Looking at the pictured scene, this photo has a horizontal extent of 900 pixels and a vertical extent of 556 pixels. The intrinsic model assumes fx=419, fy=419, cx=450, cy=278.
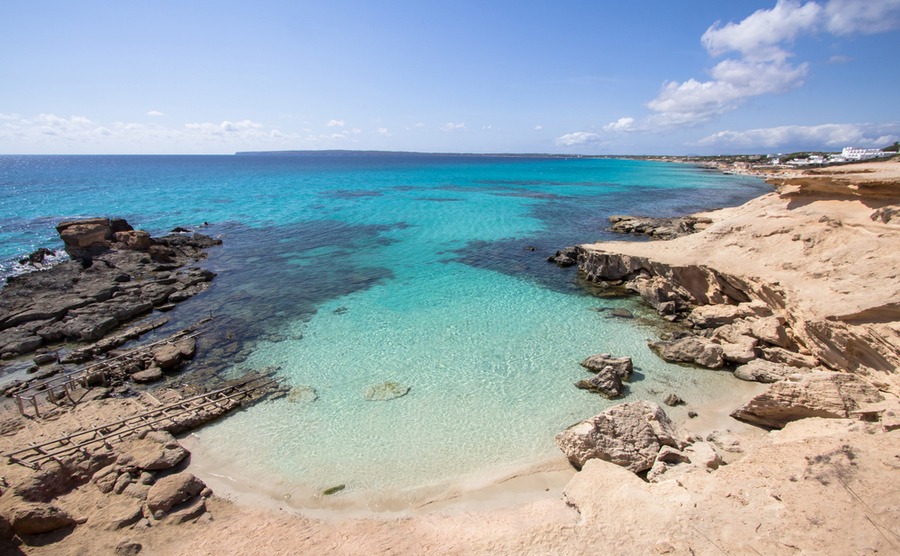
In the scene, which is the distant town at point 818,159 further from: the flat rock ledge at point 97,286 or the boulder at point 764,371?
the flat rock ledge at point 97,286

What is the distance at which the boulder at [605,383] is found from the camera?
13.9 m

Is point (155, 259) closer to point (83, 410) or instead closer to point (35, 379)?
point (35, 379)

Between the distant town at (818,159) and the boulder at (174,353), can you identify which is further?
the distant town at (818,159)

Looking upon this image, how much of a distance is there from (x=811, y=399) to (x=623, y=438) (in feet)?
17.3

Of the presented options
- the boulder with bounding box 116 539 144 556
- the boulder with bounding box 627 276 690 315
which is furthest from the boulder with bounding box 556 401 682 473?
the boulder with bounding box 627 276 690 315

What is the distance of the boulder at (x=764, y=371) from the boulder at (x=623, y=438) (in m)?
5.22

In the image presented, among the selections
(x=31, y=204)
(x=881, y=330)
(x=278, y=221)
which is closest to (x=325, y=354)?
(x=881, y=330)

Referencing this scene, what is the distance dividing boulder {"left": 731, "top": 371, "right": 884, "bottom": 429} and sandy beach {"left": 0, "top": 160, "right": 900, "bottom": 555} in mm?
200

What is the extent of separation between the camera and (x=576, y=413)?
516 inches

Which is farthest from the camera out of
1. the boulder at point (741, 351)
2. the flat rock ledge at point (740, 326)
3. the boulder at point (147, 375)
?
the boulder at point (147, 375)

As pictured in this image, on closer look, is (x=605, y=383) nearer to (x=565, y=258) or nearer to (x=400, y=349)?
(x=400, y=349)

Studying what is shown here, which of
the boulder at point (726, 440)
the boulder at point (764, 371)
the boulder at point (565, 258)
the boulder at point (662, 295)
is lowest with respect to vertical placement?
the boulder at point (726, 440)

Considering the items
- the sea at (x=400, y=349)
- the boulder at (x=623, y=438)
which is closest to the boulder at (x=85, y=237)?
the sea at (x=400, y=349)

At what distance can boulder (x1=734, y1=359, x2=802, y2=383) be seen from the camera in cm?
1398
